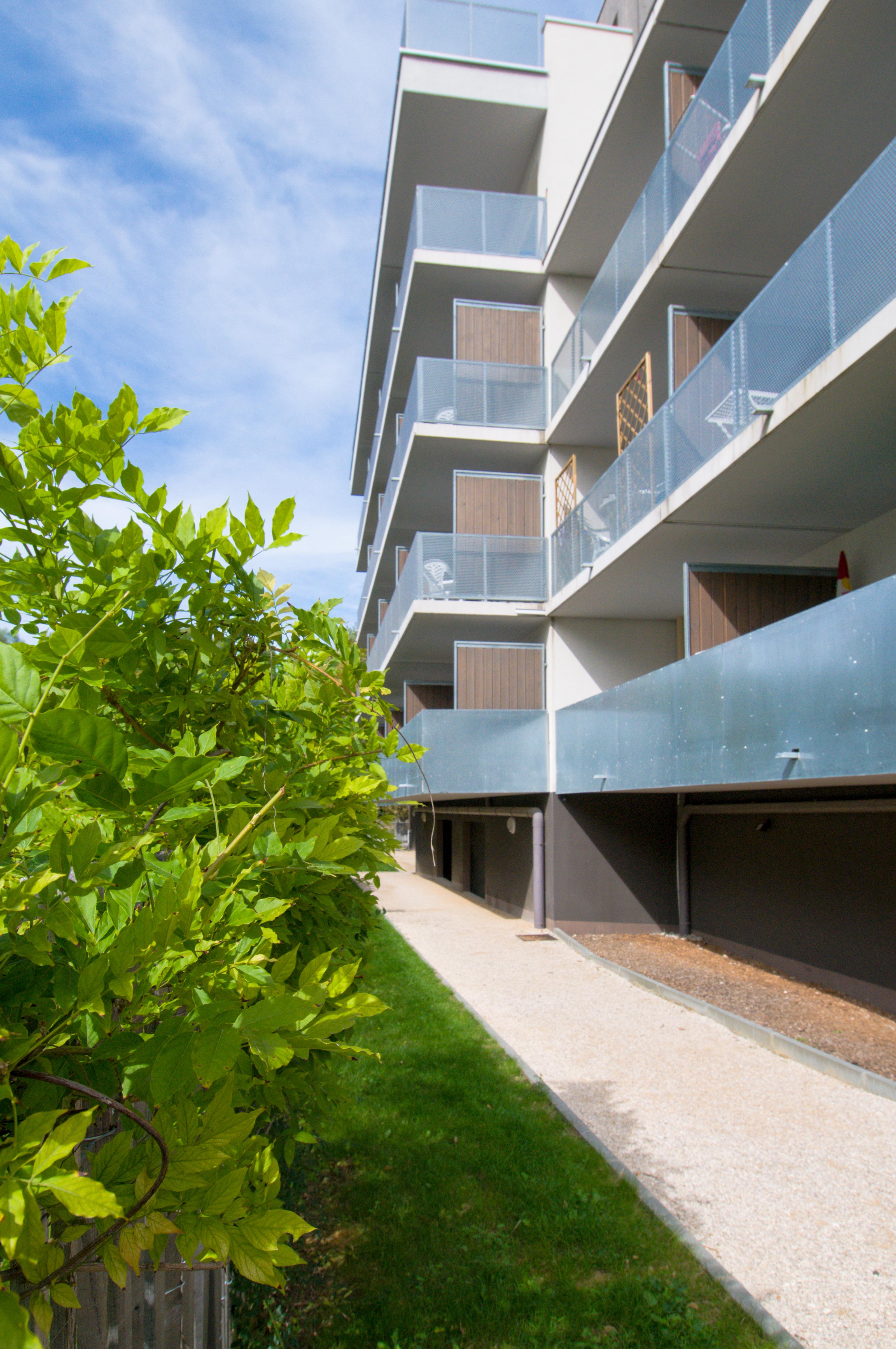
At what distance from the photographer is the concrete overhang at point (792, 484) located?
7211 millimetres

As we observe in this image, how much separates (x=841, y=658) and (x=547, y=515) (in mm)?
10868

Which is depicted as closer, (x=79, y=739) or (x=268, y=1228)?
(x=79, y=739)

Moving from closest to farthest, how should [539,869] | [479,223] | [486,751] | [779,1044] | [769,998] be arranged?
1. [779,1044]
2. [769,998]
3. [486,751]
4. [539,869]
5. [479,223]

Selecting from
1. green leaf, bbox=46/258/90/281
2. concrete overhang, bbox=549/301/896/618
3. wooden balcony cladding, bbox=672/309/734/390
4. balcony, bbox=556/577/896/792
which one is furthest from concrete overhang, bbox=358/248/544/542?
green leaf, bbox=46/258/90/281

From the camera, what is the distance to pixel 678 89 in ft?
37.4

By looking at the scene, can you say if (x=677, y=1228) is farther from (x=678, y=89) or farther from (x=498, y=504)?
(x=498, y=504)

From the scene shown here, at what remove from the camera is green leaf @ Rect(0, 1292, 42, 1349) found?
0.67m

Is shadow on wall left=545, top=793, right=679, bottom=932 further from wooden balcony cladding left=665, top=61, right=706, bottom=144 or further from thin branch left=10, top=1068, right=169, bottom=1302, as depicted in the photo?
thin branch left=10, top=1068, right=169, bottom=1302

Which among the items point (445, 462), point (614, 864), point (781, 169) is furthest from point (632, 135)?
point (614, 864)

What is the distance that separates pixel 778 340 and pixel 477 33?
46.3ft

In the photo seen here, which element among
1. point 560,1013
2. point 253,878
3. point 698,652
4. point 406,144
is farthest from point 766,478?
point 406,144

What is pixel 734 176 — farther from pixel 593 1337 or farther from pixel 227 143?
pixel 593 1337

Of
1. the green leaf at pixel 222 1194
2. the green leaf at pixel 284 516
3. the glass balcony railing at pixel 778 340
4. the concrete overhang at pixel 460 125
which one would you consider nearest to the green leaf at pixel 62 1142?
the green leaf at pixel 222 1194

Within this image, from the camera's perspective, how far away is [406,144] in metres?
18.5
